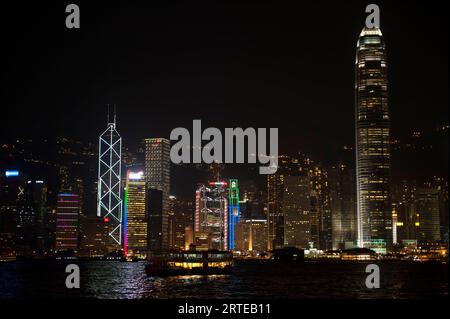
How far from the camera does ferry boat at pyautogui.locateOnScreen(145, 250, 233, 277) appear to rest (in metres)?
116

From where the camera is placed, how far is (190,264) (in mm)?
120750

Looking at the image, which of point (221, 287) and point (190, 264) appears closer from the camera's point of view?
point (221, 287)

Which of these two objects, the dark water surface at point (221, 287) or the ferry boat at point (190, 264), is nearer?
the dark water surface at point (221, 287)

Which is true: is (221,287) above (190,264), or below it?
below

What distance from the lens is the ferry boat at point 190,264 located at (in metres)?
116

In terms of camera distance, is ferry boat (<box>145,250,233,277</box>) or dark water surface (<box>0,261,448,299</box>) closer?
dark water surface (<box>0,261,448,299</box>)
